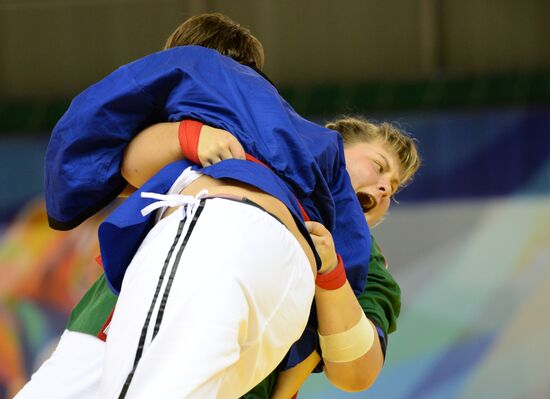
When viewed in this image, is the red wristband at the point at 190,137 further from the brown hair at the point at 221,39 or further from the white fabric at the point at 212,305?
the brown hair at the point at 221,39

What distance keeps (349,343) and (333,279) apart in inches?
7.7

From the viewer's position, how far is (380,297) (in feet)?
6.55

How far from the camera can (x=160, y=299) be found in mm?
1337

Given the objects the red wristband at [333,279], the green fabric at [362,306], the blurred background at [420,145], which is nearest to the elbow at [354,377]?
the green fabric at [362,306]

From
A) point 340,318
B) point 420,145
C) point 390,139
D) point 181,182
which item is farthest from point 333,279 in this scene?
point 420,145

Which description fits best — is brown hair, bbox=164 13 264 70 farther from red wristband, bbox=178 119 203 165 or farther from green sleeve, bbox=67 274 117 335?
green sleeve, bbox=67 274 117 335

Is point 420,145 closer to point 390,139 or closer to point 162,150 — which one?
point 390,139

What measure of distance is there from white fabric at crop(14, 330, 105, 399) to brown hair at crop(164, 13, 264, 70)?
0.59 metres

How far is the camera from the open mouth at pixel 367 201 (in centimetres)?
198

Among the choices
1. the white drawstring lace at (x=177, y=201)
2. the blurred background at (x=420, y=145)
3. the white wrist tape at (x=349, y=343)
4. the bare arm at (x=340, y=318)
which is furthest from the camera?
the blurred background at (x=420, y=145)

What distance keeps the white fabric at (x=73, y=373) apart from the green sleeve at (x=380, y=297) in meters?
0.52

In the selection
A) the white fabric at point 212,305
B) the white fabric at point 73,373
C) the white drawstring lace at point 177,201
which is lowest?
the white fabric at point 73,373

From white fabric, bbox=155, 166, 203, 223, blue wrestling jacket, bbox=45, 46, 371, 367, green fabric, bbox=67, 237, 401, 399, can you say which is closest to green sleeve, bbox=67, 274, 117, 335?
green fabric, bbox=67, 237, 401, 399

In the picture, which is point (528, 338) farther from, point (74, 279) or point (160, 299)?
point (160, 299)
